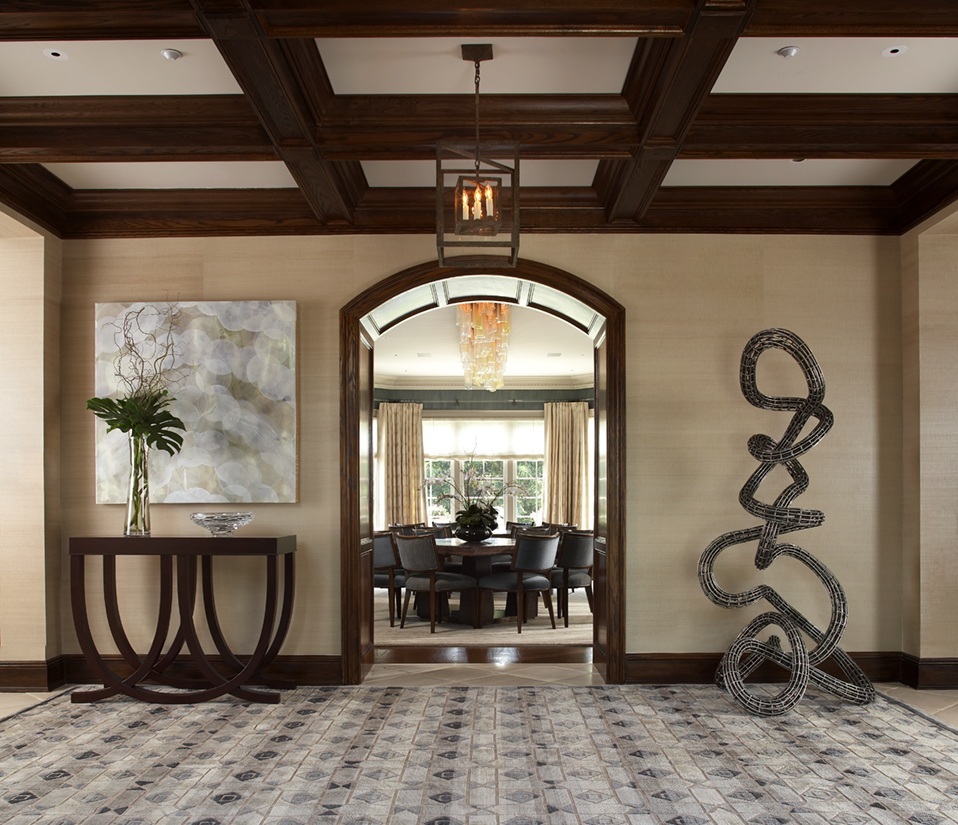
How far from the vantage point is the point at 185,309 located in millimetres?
5348

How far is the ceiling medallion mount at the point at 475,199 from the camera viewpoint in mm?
3402

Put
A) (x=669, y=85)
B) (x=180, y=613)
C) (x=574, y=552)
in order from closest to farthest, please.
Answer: (x=669, y=85) → (x=180, y=613) → (x=574, y=552)

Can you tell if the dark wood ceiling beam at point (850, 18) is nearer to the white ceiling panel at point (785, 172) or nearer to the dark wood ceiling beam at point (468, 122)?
the dark wood ceiling beam at point (468, 122)

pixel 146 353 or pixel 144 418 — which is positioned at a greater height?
pixel 146 353

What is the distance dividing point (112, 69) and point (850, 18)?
116 inches

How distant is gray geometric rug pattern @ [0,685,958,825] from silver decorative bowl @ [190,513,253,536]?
959mm

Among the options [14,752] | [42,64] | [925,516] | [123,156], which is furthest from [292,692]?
[925,516]

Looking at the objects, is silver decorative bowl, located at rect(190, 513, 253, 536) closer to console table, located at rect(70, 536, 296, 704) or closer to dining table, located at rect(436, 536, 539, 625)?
console table, located at rect(70, 536, 296, 704)

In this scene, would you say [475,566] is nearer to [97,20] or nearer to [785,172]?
[785,172]

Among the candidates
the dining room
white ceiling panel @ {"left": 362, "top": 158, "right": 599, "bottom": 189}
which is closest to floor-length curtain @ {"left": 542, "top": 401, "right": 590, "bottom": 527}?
the dining room

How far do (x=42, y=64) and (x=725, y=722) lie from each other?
4.40 metres

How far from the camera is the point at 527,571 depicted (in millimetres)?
7617

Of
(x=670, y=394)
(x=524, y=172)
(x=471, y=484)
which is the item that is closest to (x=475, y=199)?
(x=524, y=172)

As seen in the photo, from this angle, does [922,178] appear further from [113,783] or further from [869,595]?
[113,783]
